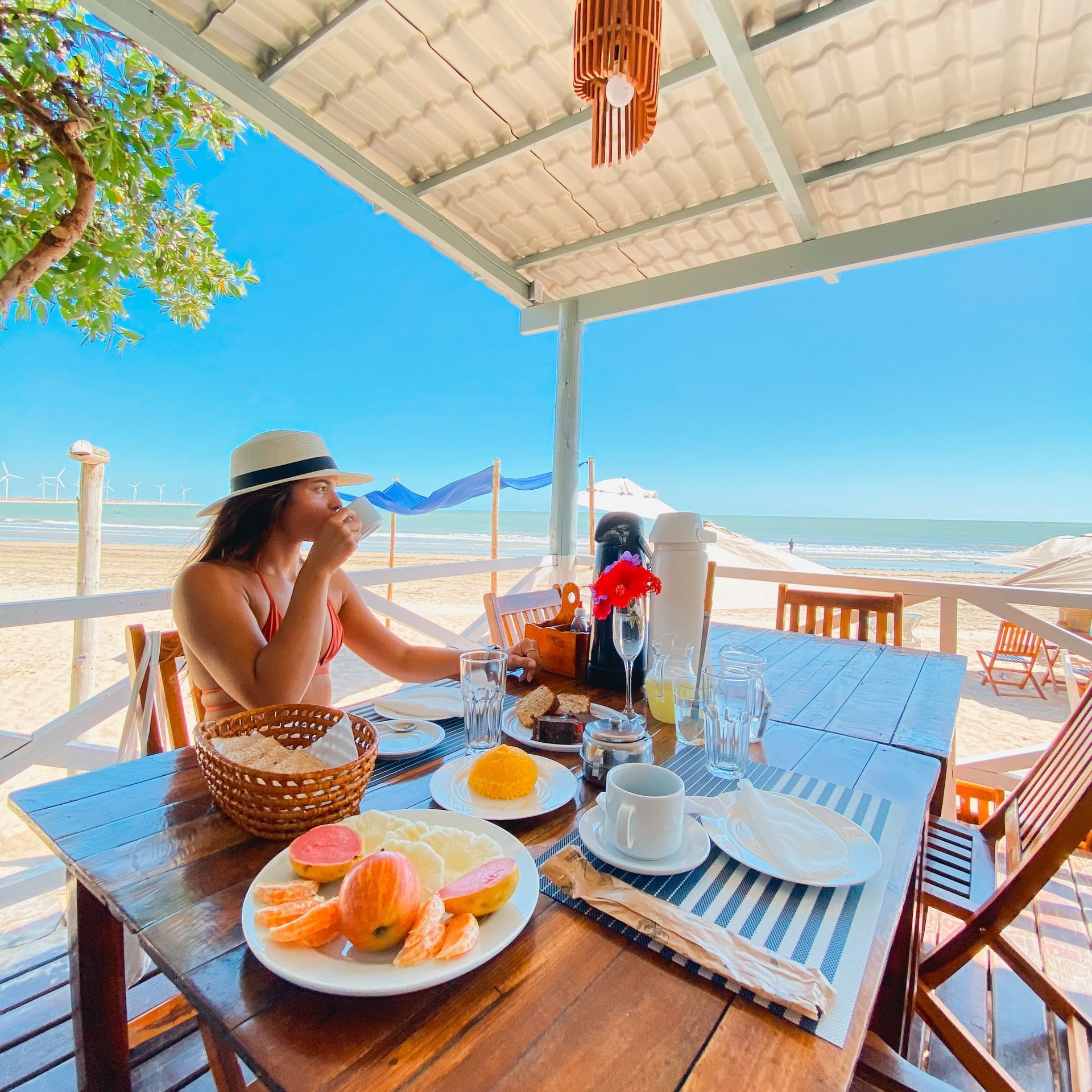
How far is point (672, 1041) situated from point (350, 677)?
19.9 feet

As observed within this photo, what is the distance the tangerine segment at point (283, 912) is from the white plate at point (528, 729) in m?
0.52

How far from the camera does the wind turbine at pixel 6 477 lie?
91.9ft

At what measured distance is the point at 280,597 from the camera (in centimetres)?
137

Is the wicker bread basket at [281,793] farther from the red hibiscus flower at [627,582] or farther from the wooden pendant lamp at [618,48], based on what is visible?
the wooden pendant lamp at [618,48]

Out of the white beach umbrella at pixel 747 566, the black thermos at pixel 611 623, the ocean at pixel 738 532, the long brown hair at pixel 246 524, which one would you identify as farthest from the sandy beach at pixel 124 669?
the ocean at pixel 738 532

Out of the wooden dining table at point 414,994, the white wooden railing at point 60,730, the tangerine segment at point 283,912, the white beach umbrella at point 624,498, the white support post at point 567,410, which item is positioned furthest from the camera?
the white beach umbrella at point 624,498

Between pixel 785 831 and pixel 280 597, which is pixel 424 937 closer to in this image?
pixel 785 831

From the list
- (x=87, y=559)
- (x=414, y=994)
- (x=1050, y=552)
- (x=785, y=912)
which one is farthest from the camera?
(x=1050, y=552)

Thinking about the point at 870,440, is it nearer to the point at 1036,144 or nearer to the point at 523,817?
the point at 1036,144

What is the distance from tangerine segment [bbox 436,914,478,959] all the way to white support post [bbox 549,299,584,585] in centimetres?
308

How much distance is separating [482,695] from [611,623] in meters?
0.47

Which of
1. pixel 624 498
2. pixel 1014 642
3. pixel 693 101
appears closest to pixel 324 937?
pixel 693 101

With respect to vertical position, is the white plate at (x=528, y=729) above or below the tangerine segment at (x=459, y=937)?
below

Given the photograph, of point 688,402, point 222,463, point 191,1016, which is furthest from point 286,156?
point 191,1016
